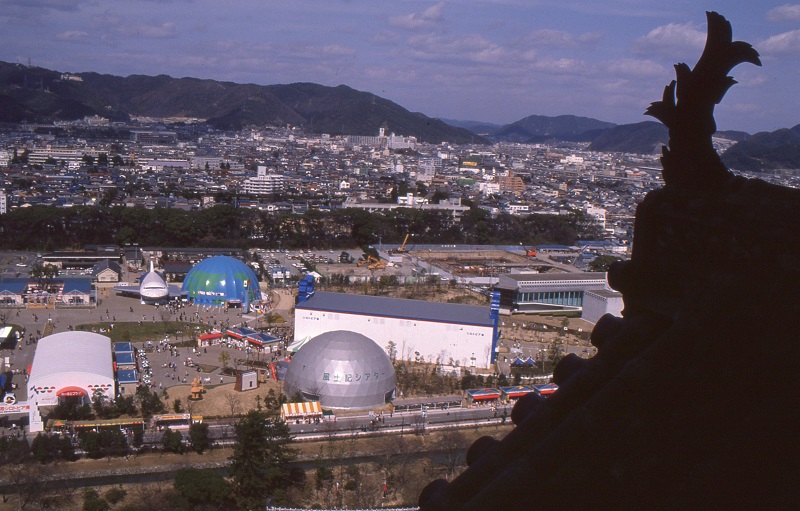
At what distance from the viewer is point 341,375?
8.98 m

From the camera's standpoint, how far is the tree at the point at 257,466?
638cm

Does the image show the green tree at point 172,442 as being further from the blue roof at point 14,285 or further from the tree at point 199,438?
the blue roof at point 14,285

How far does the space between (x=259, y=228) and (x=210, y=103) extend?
79318mm

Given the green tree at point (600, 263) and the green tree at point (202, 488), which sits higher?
the green tree at point (600, 263)

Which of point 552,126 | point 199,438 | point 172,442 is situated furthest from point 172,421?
point 552,126

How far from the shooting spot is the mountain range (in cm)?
7112

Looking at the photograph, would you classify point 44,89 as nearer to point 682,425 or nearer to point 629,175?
point 629,175

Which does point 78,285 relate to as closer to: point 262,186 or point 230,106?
point 262,186

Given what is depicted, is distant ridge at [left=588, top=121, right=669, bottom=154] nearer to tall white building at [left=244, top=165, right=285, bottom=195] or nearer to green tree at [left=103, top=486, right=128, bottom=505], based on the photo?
tall white building at [left=244, top=165, right=285, bottom=195]

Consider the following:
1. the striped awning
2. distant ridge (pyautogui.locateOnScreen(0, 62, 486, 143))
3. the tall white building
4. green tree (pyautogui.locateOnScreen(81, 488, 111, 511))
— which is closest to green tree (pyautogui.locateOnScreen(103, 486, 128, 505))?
green tree (pyautogui.locateOnScreen(81, 488, 111, 511))

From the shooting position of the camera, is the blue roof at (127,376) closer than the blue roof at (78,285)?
Yes

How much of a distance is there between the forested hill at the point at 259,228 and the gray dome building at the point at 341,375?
11.7m

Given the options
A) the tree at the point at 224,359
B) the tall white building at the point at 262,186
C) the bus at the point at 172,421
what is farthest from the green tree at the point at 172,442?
the tall white building at the point at 262,186

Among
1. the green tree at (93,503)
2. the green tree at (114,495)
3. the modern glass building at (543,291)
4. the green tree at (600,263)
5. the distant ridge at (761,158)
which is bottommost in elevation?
the green tree at (114,495)
